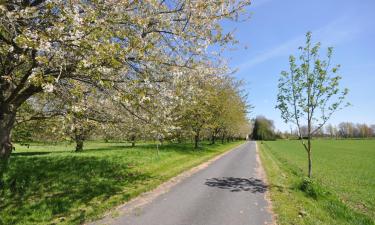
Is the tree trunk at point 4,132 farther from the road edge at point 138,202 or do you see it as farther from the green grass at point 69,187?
the road edge at point 138,202

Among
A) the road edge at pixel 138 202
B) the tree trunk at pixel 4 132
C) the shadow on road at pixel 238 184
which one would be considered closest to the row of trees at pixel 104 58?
the tree trunk at pixel 4 132

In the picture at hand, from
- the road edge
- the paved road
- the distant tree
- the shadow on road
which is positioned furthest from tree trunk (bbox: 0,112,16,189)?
the distant tree

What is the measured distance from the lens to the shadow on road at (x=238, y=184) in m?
13.0

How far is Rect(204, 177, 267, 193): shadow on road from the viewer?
13.0 meters

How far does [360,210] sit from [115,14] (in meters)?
11.3

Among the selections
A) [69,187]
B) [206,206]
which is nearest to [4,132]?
[69,187]

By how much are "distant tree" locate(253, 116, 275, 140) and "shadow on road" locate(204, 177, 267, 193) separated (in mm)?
152741

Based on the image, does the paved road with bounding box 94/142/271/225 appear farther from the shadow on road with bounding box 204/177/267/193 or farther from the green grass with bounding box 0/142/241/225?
the green grass with bounding box 0/142/241/225

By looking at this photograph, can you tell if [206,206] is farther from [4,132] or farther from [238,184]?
[4,132]

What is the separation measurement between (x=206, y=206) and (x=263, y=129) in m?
160

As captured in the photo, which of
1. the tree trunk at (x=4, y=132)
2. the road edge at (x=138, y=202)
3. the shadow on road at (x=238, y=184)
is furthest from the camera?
the shadow on road at (x=238, y=184)

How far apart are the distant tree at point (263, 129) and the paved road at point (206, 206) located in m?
154

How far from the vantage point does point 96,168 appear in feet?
50.4

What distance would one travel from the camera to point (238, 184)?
1412 centimetres
